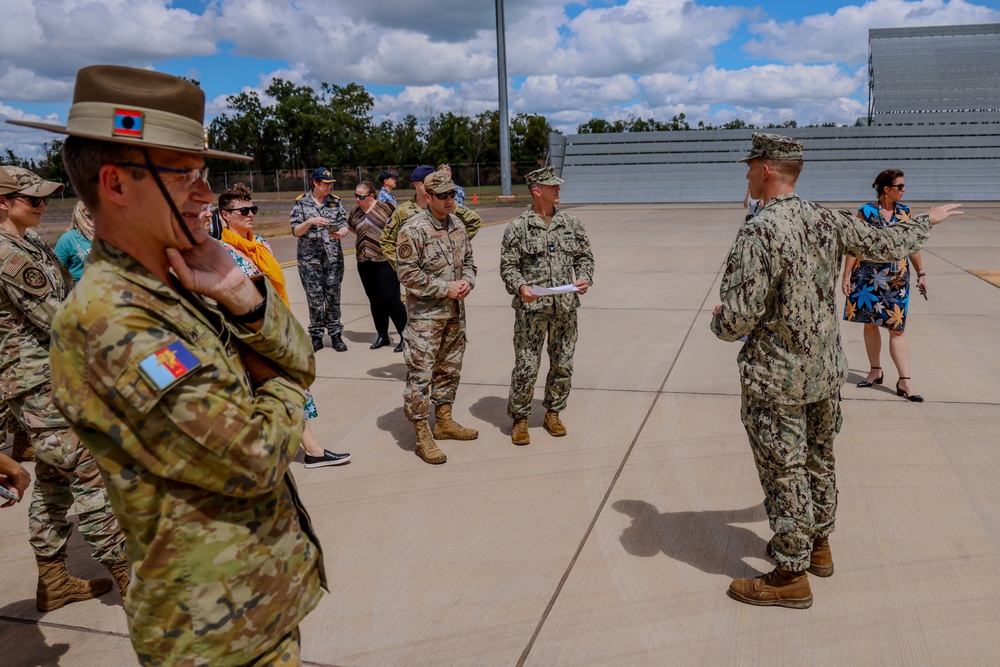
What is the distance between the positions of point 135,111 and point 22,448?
15.7ft

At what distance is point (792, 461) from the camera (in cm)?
336

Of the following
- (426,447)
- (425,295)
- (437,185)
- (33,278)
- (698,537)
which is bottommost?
(698,537)

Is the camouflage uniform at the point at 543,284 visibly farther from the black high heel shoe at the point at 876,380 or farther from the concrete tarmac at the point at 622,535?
the black high heel shoe at the point at 876,380

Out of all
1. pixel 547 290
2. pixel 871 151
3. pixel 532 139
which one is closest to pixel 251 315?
pixel 547 290

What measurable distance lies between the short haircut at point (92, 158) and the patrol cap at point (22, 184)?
238cm

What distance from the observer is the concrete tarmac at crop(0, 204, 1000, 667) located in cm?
332

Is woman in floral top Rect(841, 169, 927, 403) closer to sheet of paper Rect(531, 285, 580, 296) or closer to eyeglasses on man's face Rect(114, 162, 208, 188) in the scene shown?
sheet of paper Rect(531, 285, 580, 296)

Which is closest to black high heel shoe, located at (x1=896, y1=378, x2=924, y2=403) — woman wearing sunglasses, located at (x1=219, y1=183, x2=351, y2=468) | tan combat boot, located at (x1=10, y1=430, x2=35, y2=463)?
woman wearing sunglasses, located at (x1=219, y1=183, x2=351, y2=468)

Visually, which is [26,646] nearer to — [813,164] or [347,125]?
[813,164]

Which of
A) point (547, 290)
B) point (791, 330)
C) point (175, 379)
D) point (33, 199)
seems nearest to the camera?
point (175, 379)

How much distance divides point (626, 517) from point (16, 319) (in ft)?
10.6

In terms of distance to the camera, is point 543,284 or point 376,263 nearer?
point 543,284

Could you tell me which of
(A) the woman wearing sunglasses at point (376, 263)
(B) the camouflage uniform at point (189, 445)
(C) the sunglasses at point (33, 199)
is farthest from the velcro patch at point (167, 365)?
(A) the woman wearing sunglasses at point (376, 263)

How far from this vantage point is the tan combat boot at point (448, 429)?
5695 mm
